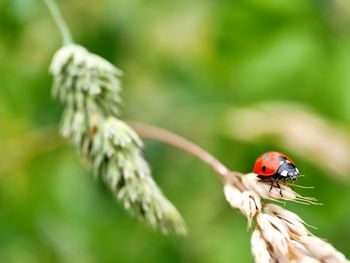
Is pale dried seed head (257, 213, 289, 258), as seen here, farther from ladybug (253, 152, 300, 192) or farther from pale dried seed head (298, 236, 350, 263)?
ladybug (253, 152, 300, 192)


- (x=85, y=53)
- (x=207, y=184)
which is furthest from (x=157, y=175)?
(x=85, y=53)

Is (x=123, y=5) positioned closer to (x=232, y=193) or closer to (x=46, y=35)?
(x=46, y=35)

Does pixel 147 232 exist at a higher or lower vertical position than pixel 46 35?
lower

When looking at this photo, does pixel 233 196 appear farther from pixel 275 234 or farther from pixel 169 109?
pixel 169 109

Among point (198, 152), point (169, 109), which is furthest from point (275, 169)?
point (169, 109)

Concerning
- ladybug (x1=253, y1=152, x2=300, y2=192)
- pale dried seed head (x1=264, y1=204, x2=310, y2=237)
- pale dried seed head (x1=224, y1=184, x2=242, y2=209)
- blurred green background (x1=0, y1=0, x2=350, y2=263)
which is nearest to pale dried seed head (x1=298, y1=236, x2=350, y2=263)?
pale dried seed head (x1=264, y1=204, x2=310, y2=237)
